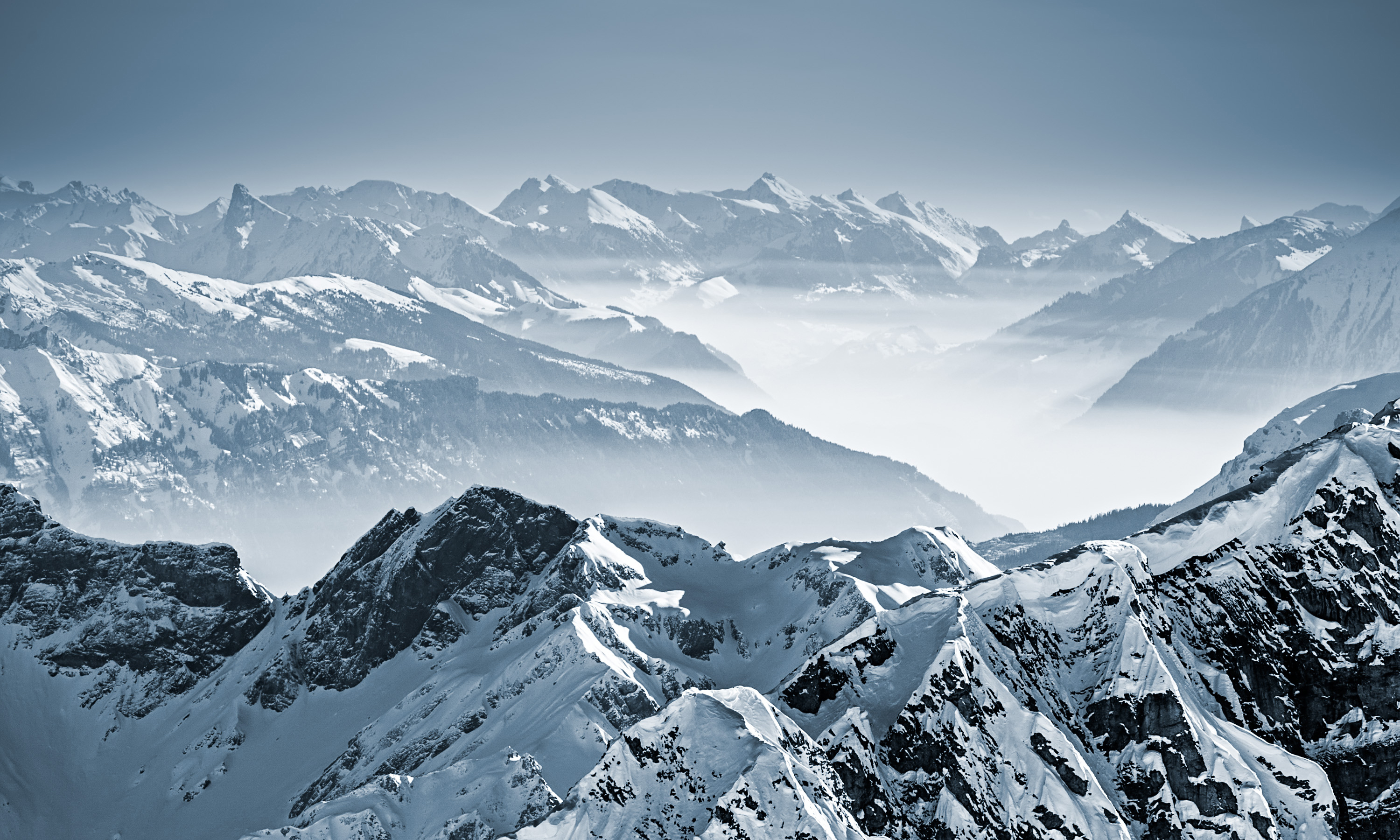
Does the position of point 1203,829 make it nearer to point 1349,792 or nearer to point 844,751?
point 1349,792

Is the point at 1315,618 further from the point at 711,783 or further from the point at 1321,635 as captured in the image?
the point at 711,783

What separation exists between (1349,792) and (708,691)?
8406 cm

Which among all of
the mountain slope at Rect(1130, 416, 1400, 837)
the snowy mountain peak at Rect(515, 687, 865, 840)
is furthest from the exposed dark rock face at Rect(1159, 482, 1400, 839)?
the snowy mountain peak at Rect(515, 687, 865, 840)

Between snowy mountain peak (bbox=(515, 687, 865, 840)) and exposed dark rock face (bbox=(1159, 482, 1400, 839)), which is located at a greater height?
snowy mountain peak (bbox=(515, 687, 865, 840))

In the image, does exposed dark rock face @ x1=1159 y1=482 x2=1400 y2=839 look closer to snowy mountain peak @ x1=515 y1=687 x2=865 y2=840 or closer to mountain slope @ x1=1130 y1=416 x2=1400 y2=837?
mountain slope @ x1=1130 y1=416 x2=1400 y2=837

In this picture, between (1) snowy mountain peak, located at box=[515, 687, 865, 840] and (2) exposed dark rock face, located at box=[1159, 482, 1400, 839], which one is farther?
(2) exposed dark rock face, located at box=[1159, 482, 1400, 839]

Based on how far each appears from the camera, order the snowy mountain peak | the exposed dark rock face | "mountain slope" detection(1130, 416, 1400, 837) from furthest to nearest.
Result: 1. "mountain slope" detection(1130, 416, 1400, 837)
2. the exposed dark rock face
3. the snowy mountain peak

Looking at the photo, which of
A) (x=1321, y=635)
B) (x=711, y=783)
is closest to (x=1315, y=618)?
(x=1321, y=635)

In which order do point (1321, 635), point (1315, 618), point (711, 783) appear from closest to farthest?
point (711, 783), point (1321, 635), point (1315, 618)

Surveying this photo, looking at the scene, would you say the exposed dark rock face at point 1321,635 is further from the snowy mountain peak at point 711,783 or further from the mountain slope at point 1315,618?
the snowy mountain peak at point 711,783

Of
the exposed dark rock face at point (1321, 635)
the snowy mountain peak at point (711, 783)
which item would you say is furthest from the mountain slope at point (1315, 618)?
the snowy mountain peak at point (711, 783)

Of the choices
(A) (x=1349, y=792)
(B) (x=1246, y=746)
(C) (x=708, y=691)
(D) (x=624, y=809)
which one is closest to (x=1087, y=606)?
(B) (x=1246, y=746)

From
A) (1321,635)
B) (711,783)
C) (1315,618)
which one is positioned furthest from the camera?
(1315,618)

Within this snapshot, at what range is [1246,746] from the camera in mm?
174250
